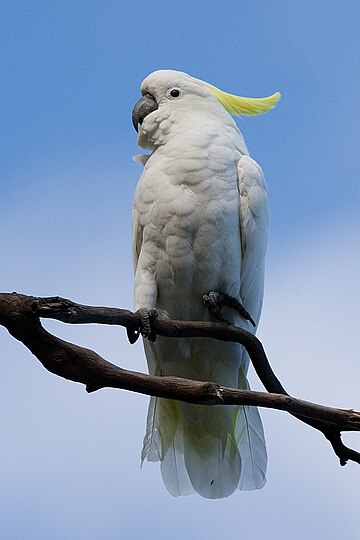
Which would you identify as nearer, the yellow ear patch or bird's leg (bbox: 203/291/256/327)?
bird's leg (bbox: 203/291/256/327)

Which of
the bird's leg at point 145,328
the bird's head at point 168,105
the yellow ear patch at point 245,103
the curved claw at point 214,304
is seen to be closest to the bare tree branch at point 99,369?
the bird's leg at point 145,328

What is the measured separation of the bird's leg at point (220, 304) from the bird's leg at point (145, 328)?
0.33 metres

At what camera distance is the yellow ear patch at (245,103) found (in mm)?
3848

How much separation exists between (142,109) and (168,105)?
4.6 inches

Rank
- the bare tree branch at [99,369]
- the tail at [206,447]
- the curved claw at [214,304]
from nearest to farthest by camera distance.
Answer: the bare tree branch at [99,369]
the curved claw at [214,304]
the tail at [206,447]

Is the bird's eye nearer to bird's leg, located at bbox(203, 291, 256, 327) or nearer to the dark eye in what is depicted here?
the dark eye

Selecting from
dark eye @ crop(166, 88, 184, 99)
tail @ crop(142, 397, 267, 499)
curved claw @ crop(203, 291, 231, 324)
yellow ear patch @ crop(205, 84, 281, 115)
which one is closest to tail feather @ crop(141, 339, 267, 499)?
tail @ crop(142, 397, 267, 499)

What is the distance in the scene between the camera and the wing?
134 inches

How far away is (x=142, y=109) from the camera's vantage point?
3.65 m

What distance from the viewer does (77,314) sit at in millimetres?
2414

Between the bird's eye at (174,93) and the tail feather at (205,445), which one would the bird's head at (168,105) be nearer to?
the bird's eye at (174,93)

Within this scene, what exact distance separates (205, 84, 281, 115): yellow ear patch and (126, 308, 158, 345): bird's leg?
124 cm

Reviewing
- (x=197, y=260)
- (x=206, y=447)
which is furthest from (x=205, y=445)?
(x=197, y=260)

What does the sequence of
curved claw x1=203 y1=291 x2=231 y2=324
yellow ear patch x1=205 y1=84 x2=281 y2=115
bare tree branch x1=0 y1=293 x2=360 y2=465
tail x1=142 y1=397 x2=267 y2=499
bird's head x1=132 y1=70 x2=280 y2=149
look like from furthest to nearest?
→ yellow ear patch x1=205 y1=84 x2=281 y2=115 < bird's head x1=132 y1=70 x2=280 y2=149 < tail x1=142 y1=397 x2=267 y2=499 < curved claw x1=203 y1=291 x2=231 y2=324 < bare tree branch x1=0 y1=293 x2=360 y2=465
